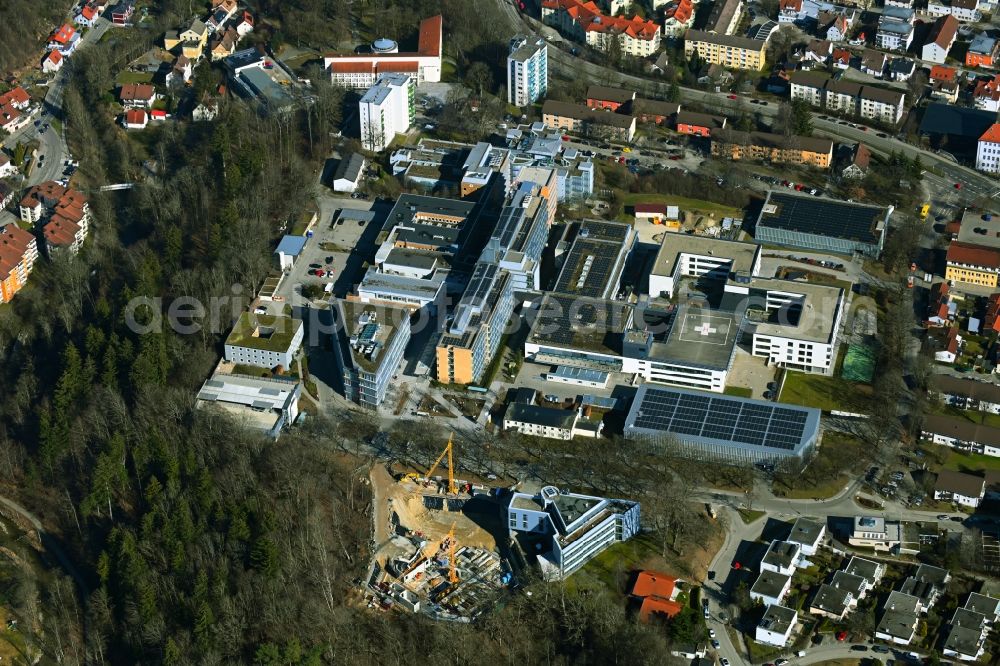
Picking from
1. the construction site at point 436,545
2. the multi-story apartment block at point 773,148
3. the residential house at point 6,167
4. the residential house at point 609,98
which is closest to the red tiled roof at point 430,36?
the residential house at point 609,98

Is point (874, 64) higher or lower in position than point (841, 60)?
higher

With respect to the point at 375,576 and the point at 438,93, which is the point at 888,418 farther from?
the point at 438,93

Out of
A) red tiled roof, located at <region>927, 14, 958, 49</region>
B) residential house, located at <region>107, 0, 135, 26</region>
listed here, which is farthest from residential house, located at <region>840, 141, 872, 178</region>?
residential house, located at <region>107, 0, 135, 26</region>

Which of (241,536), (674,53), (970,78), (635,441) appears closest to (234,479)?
(241,536)

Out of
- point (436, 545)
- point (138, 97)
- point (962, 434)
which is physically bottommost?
point (436, 545)

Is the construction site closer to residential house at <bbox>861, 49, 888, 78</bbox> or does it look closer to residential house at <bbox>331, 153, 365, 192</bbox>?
residential house at <bbox>331, 153, 365, 192</bbox>

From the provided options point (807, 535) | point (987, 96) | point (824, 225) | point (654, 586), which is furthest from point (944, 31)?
point (654, 586)

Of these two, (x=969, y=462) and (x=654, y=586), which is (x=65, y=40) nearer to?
(x=654, y=586)
